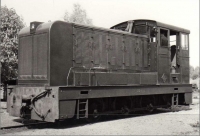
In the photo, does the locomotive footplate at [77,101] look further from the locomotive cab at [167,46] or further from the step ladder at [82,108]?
the locomotive cab at [167,46]

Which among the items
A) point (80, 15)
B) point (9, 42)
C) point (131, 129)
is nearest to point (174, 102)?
point (131, 129)

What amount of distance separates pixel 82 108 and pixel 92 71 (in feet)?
4.54

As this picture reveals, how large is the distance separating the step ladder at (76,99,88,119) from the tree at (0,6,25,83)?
10532 mm

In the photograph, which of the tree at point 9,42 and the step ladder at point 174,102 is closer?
the step ladder at point 174,102

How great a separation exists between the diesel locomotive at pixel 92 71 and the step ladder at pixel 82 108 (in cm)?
3

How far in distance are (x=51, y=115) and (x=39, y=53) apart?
85.7 inches

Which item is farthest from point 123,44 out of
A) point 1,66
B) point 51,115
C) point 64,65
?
point 1,66

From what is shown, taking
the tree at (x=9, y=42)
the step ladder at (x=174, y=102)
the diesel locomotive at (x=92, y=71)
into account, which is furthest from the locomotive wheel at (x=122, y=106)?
the tree at (x=9, y=42)

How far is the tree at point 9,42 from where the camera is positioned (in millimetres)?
18328

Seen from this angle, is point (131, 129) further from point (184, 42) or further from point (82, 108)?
point (184, 42)

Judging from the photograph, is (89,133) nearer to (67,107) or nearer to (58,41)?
(67,107)

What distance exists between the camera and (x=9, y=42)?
1841 cm

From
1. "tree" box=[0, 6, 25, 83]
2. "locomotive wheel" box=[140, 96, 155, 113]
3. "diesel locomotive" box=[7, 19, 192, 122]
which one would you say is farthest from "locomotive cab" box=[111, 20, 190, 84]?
"tree" box=[0, 6, 25, 83]

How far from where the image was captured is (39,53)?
30.0ft
